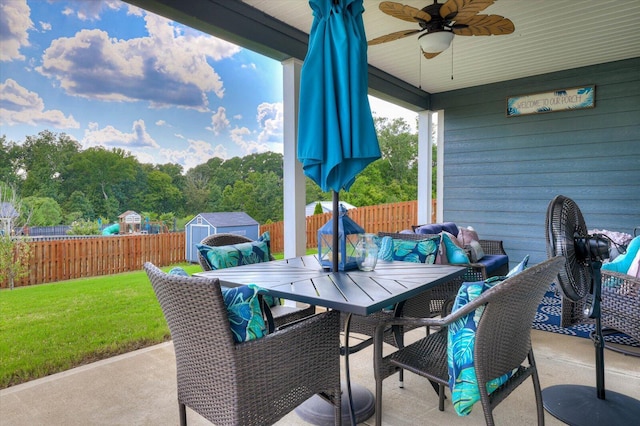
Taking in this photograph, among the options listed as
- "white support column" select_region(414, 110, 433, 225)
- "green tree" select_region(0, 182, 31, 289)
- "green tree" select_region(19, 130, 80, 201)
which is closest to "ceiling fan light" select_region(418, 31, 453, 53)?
"green tree" select_region(19, 130, 80, 201)

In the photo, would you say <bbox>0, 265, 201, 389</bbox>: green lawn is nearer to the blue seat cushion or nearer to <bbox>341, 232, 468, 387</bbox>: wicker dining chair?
<bbox>341, 232, 468, 387</bbox>: wicker dining chair

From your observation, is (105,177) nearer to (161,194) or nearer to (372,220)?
(161,194)

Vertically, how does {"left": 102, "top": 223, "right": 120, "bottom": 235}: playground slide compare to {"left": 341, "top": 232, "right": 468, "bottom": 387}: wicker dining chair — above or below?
above

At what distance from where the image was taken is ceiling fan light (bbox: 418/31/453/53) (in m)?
3.07

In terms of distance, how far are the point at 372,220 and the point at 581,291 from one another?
3530 mm

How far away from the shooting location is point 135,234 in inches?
127

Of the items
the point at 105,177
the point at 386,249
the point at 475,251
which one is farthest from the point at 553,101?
the point at 105,177

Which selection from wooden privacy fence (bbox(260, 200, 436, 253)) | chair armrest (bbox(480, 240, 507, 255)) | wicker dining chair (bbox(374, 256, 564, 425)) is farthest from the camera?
chair armrest (bbox(480, 240, 507, 255))

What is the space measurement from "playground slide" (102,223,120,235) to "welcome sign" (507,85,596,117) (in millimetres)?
5022

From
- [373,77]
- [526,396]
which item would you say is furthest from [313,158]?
[373,77]

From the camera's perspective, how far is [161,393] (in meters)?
2.37

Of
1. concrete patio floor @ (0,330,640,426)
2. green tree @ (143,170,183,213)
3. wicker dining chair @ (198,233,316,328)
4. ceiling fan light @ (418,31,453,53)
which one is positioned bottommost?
concrete patio floor @ (0,330,640,426)

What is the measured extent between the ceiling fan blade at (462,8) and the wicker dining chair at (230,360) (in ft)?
7.43

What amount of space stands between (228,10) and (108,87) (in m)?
1.10
